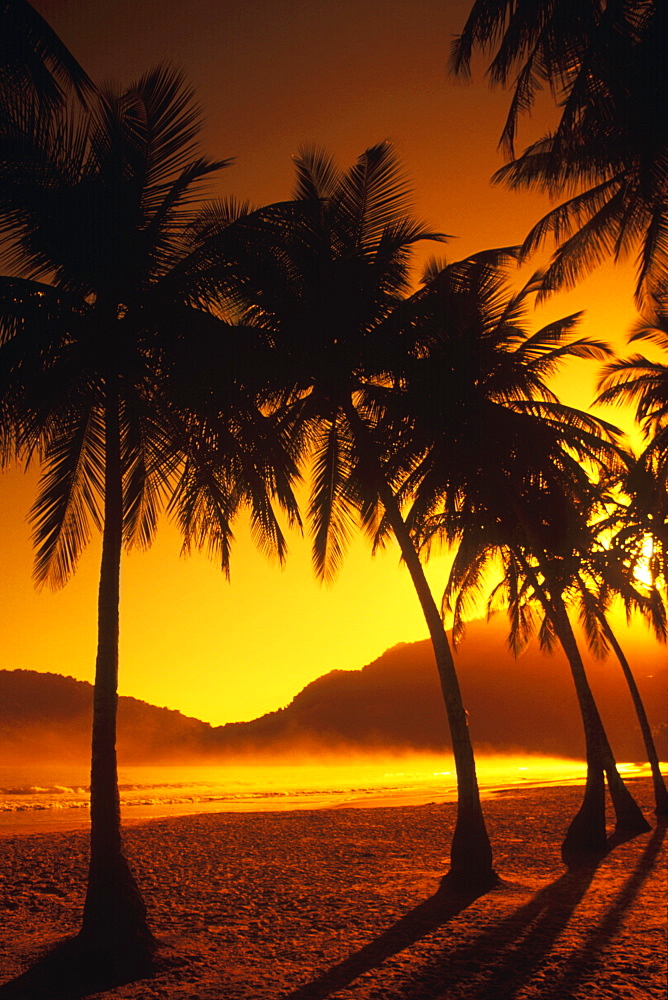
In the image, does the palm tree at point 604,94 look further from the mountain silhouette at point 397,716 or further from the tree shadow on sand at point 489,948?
the mountain silhouette at point 397,716

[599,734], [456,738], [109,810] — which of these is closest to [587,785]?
[599,734]

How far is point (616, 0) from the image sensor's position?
7148mm

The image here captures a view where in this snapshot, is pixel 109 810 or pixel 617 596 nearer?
pixel 109 810

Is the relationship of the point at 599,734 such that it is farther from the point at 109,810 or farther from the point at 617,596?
the point at 109,810

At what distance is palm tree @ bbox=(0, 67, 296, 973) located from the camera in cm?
596

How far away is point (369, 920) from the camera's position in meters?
6.47

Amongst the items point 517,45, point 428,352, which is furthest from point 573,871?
point 517,45

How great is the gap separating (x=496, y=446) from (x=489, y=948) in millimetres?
6523

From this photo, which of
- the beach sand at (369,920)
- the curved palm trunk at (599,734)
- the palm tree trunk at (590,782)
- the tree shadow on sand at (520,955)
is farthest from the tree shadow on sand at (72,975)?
the curved palm trunk at (599,734)

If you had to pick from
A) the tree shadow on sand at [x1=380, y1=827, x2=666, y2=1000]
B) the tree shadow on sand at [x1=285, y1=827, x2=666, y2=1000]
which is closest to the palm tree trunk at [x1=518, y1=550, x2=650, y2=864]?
the tree shadow on sand at [x1=285, y1=827, x2=666, y2=1000]

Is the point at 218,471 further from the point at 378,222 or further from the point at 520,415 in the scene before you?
the point at 520,415

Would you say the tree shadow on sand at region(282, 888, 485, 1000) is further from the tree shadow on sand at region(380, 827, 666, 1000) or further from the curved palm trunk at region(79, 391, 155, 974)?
the curved palm trunk at region(79, 391, 155, 974)

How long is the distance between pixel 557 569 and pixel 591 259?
17.3ft

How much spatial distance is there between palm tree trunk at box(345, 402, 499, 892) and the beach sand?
339mm
